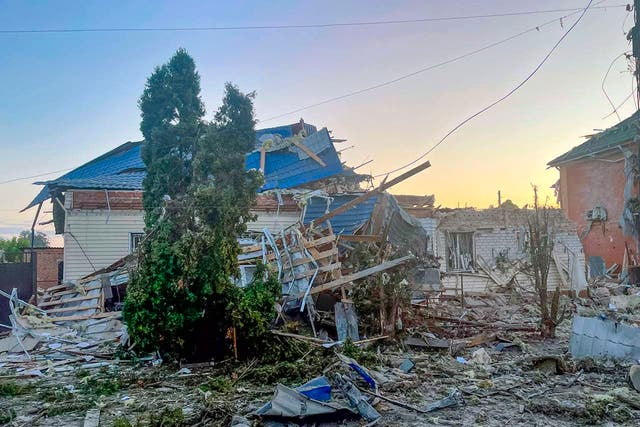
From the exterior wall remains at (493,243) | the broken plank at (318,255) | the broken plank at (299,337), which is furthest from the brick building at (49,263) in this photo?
the exterior wall remains at (493,243)

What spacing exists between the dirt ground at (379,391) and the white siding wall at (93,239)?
6057 mm

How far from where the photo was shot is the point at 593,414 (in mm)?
5125

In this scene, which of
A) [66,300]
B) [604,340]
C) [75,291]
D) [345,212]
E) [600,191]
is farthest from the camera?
[600,191]

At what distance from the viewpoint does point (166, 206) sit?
796cm

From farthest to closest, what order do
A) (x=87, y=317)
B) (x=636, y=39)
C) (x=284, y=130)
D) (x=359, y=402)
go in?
(x=284, y=130)
(x=87, y=317)
(x=636, y=39)
(x=359, y=402)

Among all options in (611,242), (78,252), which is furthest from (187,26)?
(611,242)

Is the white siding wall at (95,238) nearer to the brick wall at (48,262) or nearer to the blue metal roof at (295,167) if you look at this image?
the blue metal roof at (295,167)

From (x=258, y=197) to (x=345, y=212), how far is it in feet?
10.1

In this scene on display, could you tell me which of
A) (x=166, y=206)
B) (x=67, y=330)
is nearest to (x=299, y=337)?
(x=166, y=206)

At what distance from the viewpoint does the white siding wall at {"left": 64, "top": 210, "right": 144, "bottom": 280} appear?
1310 cm

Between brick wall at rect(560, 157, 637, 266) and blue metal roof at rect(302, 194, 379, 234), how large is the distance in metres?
11.6

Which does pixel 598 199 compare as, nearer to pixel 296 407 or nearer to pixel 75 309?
pixel 296 407

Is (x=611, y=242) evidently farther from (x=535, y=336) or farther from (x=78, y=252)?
(x=78, y=252)

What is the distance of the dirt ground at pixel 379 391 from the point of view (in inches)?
206
